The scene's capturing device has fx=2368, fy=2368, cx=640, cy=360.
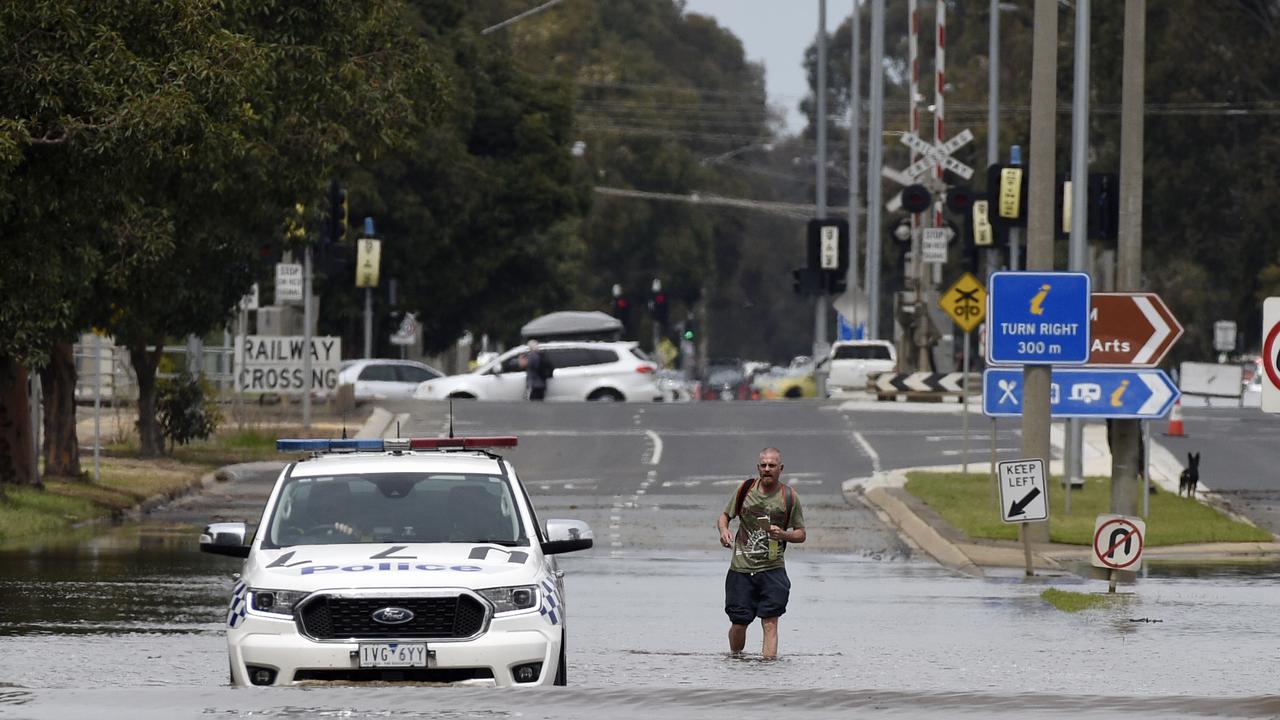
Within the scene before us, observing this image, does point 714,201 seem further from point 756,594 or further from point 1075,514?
point 756,594

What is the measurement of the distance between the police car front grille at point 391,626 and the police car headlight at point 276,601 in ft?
0.25

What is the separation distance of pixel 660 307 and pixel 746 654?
72.0m

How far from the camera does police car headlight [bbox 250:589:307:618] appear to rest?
37.0ft

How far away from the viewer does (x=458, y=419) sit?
1656 inches

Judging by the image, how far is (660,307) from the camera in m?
87.3

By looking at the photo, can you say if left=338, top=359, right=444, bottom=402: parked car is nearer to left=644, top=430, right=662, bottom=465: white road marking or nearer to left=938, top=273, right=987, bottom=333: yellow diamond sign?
left=644, top=430, right=662, bottom=465: white road marking

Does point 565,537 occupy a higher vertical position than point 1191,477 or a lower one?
higher

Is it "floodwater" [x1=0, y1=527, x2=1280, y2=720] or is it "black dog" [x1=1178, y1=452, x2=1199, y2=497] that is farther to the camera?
"black dog" [x1=1178, y1=452, x2=1199, y2=497]

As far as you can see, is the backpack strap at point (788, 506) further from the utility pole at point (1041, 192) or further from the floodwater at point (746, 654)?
the utility pole at point (1041, 192)

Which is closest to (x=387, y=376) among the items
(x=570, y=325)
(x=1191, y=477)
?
(x=570, y=325)

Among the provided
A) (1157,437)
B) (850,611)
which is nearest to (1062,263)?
(1157,437)

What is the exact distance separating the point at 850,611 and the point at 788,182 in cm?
12803

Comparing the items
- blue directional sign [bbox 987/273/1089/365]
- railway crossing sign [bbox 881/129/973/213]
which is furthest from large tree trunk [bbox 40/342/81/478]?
railway crossing sign [bbox 881/129/973/213]

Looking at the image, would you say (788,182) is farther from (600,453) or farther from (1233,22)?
(600,453)
